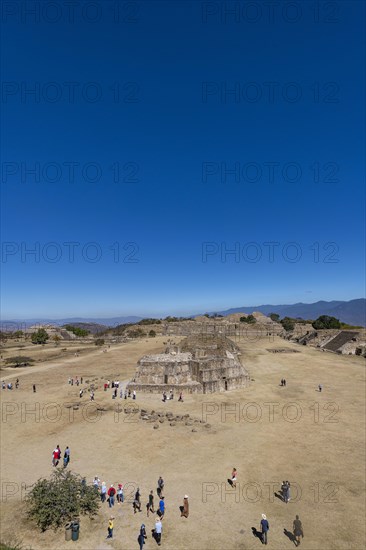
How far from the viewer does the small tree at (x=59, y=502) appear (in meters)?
13.0

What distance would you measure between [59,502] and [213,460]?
9192 millimetres

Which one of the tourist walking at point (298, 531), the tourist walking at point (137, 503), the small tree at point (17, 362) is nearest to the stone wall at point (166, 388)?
the tourist walking at point (137, 503)

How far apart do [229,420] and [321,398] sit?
1219cm

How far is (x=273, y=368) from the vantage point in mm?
→ 47875

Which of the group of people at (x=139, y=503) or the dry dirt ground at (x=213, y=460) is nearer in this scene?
the group of people at (x=139, y=503)

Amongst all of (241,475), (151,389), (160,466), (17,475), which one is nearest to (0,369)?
(151,389)

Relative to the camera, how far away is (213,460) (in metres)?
19.0

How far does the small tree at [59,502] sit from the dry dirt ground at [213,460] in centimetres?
47

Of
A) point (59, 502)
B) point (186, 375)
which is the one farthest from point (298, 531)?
point (186, 375)

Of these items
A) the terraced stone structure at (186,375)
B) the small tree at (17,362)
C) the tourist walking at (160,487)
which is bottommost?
the small tree at (17,362)

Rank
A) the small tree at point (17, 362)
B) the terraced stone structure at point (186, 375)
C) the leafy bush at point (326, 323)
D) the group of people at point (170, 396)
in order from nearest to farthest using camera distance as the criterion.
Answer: the group of people at point (170, 396)
the terraced stone structure at point (186, 375)
the small tree at point (17, 362)
the leafy bush at point (326, 323)

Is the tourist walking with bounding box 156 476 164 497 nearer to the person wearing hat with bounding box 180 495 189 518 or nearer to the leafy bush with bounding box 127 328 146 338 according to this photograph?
the person wearing hat with bounding box 180 495 189 518

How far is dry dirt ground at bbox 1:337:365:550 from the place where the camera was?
41.9 ft

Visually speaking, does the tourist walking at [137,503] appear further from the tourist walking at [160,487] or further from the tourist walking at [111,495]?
the tourist walking at [160,487]
